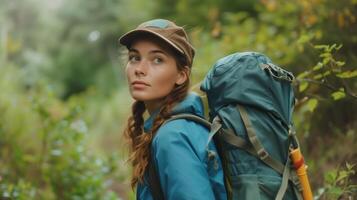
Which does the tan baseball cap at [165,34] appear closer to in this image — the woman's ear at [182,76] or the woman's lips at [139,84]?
the woman's ear at [182,76]

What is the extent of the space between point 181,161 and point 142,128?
69 centimetres

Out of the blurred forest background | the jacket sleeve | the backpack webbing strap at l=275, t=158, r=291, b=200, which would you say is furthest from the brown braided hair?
the backpack webbing strap at l=275, t=158, r=291, b=200

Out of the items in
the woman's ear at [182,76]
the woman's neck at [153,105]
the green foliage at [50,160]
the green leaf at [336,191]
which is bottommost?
the green leaf at [336,191]

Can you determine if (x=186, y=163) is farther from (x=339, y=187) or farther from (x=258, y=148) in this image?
(x=339, y=187)

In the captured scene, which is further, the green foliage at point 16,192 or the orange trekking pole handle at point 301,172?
the green foliage at point 16,192

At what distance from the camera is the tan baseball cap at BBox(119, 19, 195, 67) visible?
109 inches

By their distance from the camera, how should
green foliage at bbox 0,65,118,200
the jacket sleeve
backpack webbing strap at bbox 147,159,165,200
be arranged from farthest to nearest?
green foliage at bbox 0,65,118,200
backpack webbing strap at bbox 147,159,165,200
the jacket sleeve

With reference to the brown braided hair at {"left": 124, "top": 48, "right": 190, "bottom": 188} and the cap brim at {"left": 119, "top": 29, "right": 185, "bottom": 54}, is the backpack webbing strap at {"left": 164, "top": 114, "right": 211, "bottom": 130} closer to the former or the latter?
the brown braided hair at {"left": 124, "top": 48, "right": 190, "bottom": 188}

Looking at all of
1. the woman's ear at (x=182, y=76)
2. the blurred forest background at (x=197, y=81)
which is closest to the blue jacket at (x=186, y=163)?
the woman's ear at (x=182, y=76)

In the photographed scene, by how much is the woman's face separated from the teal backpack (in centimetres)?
21

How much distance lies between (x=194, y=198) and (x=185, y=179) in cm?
9

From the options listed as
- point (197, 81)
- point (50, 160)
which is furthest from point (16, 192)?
point (197, 81)

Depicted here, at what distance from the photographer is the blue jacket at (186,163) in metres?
2.48

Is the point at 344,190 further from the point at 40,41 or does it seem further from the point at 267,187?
the point at 40,41
